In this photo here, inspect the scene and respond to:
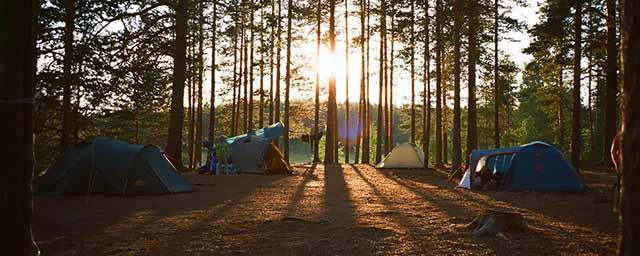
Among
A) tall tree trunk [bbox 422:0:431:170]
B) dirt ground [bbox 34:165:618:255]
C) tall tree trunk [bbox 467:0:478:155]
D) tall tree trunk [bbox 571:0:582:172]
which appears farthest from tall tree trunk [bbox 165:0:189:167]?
tall tree trunk [bbox 571:0:582:172]

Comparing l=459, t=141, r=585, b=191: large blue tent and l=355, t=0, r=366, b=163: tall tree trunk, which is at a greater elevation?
l=355, t=0, r=366, b=163: tall tree trunk

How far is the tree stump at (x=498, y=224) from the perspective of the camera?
677cm

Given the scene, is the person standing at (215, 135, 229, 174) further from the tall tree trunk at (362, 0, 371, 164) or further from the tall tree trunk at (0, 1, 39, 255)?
the tall tree trunk at (0, 1, 39, 255)

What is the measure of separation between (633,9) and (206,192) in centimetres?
1148

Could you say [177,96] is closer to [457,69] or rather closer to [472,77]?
[457,69]

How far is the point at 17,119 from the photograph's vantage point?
175 inches

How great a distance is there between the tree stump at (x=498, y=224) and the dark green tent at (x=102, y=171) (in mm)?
8476

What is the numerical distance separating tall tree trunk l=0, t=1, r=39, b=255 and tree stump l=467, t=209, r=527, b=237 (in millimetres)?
5369

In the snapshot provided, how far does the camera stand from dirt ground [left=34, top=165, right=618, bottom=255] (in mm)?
6039

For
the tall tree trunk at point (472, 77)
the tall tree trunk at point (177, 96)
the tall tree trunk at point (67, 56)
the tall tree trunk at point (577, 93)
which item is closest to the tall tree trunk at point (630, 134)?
the tall tree trunk at point (67, 56)

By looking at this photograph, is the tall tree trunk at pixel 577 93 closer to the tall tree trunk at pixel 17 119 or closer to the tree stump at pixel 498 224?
the tree stump at pixel 498 224

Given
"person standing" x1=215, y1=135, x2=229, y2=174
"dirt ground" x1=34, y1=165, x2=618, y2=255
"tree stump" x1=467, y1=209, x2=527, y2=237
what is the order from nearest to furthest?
"dirt ground" x1=34, y1=165, x2=618, y2=255, "tree stump" x1=467, y1=209, x2=527, y2=237, "person standing" x1=215, y1=135, x2=229, y2=174

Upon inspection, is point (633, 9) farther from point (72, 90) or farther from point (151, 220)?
point (72, 90)

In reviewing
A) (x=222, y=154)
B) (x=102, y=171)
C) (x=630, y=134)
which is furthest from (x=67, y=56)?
(x=630, y=134)
